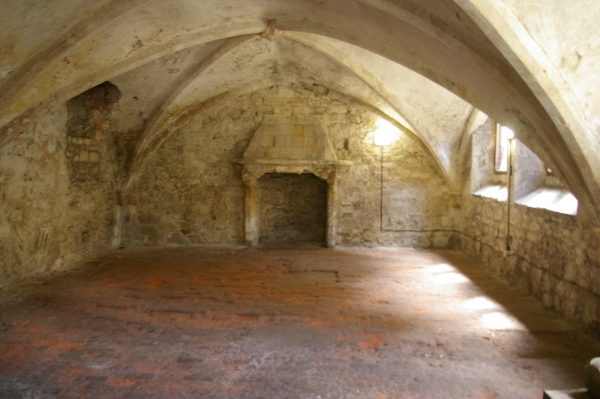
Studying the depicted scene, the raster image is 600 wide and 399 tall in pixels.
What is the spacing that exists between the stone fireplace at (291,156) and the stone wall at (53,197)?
2.44 meters

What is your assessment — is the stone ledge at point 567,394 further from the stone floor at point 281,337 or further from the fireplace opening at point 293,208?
the fireplace opening at point 293,208

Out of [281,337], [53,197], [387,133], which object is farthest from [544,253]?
[53,197]

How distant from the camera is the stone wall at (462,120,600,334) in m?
3.65

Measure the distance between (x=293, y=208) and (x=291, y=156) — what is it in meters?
1.32

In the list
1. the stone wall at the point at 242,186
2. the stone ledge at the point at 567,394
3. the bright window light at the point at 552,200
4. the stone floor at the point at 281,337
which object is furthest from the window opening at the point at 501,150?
the stone ledge at the point at 567,394

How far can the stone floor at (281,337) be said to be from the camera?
9.25 feet

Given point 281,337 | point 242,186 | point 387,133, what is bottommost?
point 281,337

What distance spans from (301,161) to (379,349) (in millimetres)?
4405

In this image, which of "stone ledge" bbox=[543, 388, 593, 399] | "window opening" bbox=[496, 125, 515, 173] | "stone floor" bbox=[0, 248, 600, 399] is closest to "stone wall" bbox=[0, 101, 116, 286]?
"stone floor" bbox=[0, 248, 600, 399]

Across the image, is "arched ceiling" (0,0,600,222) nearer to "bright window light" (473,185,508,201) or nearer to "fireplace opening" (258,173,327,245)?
"bright window light" (473,185,508,201)

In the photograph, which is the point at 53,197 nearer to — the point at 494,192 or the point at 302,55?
the point at 302,55

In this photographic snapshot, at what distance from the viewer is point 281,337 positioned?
3572mm

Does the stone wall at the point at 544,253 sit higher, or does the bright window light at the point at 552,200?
the bright window light at the point at 552,200

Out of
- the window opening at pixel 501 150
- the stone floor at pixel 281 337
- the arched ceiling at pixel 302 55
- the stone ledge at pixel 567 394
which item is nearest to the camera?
the stone ledge at pixel 567 394
